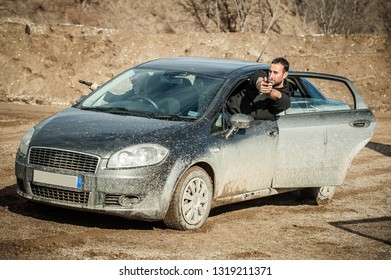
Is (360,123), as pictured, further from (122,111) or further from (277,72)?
(122,111)

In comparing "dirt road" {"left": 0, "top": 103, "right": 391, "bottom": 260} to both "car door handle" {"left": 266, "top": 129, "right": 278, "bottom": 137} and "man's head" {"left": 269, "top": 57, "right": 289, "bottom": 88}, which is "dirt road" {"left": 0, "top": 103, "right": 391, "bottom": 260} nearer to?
"car door handle" {"left": 266, "top": 129, "right": 278, "bottom": 137}

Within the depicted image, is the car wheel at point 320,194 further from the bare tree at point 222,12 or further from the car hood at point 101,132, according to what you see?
the bare tree at point 222,12

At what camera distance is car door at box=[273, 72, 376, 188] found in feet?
32.5

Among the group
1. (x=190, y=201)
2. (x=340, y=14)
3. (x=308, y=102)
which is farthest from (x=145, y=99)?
(x=340, y=14)

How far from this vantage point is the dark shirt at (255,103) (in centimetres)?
962

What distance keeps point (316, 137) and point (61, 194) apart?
321 centimetres

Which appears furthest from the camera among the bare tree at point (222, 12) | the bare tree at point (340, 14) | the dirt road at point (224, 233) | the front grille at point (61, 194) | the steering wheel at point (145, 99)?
the bare tree at point (340, 14)

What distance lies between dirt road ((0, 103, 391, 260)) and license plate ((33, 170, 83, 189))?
453mm

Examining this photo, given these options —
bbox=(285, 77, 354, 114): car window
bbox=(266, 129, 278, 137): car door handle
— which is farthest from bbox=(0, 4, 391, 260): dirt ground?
bbox=(285, 77, 354, 114): car window

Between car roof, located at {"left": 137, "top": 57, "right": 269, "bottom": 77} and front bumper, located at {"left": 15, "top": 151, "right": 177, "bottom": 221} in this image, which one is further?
car roof, located at {"left": 137, "top": 57, "right": 269, "bottom": 77}

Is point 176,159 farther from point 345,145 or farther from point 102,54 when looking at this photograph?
point 102,54

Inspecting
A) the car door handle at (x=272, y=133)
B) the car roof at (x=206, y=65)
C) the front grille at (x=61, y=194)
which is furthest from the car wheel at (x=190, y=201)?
the car roof at (x=206, y=65)

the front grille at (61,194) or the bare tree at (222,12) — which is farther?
the bare tree at (222,12)

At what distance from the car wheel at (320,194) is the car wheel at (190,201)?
104 inches
